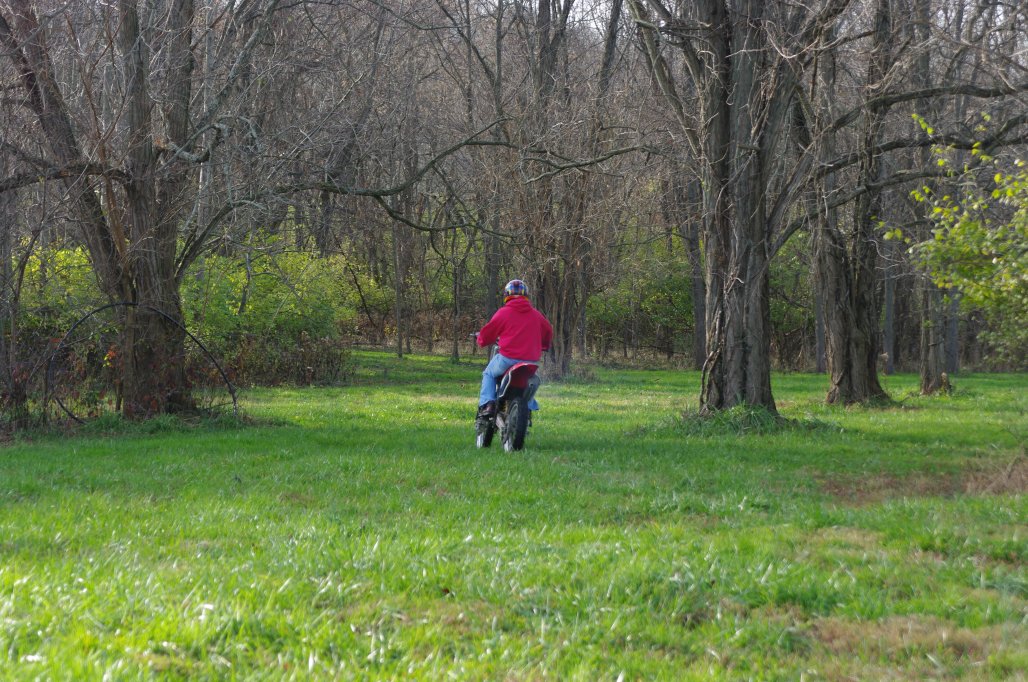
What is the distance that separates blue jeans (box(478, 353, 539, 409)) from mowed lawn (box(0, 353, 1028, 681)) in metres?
0.66

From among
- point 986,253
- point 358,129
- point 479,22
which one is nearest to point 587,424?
point 358,129

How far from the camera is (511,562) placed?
5824 millimetres

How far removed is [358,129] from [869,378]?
11289 millimetres

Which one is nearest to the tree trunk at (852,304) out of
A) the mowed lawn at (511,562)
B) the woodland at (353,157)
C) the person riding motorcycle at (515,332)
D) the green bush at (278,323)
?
the woodland at (353,157)

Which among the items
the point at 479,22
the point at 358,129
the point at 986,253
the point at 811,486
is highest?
the point at 479,22

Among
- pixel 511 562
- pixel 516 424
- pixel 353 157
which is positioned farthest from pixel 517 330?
pixel 511 562

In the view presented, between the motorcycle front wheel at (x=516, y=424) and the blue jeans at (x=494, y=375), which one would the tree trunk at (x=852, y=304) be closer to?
the blue jeans at (x=494, y=375)

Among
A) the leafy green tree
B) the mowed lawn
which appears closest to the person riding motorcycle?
the mowed lawn

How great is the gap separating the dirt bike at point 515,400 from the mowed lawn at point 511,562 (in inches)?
14.5

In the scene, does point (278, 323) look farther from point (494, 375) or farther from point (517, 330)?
point (517, 330)

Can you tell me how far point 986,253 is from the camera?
10016 mm

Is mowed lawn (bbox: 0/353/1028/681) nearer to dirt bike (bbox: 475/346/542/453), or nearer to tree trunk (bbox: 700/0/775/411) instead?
dirt bike (bbox: 475/346/542/453)

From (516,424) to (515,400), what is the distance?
0.29m

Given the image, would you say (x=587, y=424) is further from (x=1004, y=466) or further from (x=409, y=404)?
(x=1004, y=466)
